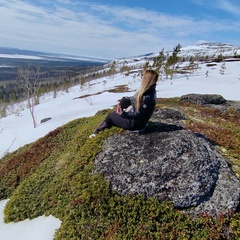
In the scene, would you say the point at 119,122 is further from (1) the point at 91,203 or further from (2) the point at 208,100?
(2) the point at 208,100

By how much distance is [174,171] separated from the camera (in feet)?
19.1

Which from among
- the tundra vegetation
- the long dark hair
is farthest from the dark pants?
the long dark hair

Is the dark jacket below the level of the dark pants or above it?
above

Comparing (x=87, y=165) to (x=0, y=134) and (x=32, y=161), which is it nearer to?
(x=32, y=161)

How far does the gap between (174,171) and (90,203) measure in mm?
2119

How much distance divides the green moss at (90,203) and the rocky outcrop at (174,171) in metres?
0.22

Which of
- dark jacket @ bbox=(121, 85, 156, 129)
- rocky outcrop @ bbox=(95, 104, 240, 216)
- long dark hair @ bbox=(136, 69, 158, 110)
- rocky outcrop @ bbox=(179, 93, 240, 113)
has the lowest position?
rocky outcrop @ bbox=(179, 93, 240, 113)

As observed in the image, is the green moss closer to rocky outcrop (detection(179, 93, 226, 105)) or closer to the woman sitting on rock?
the woman sitting on rock

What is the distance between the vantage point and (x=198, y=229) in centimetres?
504

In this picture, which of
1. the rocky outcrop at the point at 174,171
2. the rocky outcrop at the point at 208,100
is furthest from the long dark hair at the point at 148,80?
the rocky outcrop at the point at 208,100

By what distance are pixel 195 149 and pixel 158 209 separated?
1912mm

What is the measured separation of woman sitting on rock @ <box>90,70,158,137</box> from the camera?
669 centimetres

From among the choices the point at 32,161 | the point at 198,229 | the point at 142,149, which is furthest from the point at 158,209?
the point at 32,161

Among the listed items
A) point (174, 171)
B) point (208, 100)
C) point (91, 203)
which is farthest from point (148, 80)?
point (208, 100)
